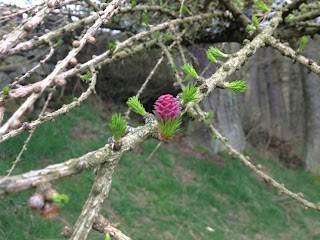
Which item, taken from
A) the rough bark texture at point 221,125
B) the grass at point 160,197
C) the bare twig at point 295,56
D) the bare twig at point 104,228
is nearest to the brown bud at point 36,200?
the bare twig at point 104,228

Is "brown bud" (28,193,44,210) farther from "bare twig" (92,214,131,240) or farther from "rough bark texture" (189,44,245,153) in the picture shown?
"rough bark texture" (189,44,245,153)

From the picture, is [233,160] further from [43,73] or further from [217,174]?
[43,73]

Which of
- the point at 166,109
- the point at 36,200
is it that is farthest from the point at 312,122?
the point at 36,200

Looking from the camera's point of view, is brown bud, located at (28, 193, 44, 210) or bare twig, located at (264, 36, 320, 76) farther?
bare twig, located at (264, 36, 320, 76)

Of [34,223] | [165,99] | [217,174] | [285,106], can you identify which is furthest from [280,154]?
[165,99]

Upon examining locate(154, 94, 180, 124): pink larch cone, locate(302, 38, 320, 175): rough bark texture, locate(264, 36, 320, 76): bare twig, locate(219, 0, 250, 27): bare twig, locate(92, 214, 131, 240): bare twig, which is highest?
locate(154, 94, 180, 124): pink larch cone

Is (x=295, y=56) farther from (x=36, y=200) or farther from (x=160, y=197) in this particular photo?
(x=160, y=197)

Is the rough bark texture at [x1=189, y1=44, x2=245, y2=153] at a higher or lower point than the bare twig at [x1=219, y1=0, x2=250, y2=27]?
lower

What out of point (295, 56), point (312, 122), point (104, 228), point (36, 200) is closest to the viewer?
point (36, 200)

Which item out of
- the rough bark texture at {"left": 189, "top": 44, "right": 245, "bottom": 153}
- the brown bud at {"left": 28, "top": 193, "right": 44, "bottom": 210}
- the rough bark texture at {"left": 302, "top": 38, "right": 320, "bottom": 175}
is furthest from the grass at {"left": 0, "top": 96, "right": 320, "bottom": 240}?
the brown bud at {"left": 28, "top": 193, "right": 44, "bottom": 210}
